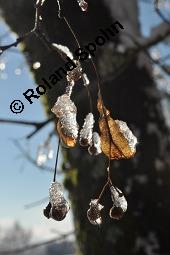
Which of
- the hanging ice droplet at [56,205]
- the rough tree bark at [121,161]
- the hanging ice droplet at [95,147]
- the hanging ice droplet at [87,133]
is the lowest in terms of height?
the rough tree bark at [121,161]

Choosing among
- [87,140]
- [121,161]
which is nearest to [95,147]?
[87,140]

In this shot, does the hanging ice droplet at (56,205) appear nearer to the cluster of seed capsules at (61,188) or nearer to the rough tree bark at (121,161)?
the cluster of seed capsules at (61,188)

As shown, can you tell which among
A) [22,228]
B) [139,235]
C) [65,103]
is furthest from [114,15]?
[22,228]

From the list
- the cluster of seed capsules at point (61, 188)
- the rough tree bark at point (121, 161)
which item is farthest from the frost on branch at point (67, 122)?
the rough tree bark at point (121, 161)

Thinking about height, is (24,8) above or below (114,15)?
above

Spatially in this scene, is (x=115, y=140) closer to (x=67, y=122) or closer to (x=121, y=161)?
(x=67, y=122)

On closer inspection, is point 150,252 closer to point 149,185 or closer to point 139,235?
point 139,235

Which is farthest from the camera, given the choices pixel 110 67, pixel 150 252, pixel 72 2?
pixel 110 67
